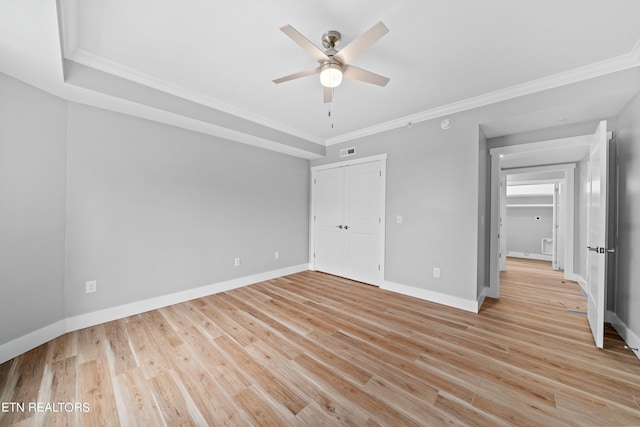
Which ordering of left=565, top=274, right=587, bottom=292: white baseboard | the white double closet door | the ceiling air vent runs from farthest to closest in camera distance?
the ceiling air vent → the white double closet door → left=565, top=274, right=587, bottom=292: white baseboard

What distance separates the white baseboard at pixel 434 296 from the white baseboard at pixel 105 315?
2298 mm

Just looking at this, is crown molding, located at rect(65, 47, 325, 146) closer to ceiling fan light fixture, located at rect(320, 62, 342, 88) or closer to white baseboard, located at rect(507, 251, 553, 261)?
ceiling fan light fixture, located at rect(320, 62, 342, 88)

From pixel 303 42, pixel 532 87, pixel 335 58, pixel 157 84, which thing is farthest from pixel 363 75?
pixel 157 84

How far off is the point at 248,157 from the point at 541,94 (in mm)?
3940

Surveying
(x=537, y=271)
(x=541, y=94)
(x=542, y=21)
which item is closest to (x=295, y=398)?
(x=542, y=21)

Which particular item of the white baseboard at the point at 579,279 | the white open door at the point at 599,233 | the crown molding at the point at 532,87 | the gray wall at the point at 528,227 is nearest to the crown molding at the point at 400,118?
the crown molding at the point at 532,87

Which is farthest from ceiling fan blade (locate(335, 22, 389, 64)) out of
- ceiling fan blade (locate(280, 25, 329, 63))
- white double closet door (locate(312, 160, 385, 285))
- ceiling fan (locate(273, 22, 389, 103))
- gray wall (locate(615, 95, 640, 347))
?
gray wall (locate(615, 95, 640, 347))

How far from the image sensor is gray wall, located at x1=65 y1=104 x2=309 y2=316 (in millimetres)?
2484

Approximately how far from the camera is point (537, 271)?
5.10m

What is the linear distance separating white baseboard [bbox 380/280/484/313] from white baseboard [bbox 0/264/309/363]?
7.54 ft

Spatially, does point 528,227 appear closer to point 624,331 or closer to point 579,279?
point 579,279

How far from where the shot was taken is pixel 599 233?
2.23 meters

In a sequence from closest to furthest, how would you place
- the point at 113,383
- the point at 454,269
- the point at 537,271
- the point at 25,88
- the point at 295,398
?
the point at 295,398, the point at 113,383, the point at 25,88, the point at 454,269, the point at 537,271

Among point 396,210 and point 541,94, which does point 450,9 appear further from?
point 396,210
